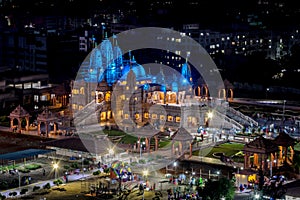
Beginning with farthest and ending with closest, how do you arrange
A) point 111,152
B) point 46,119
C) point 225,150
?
point 46,119, point 225,150, point 111,152

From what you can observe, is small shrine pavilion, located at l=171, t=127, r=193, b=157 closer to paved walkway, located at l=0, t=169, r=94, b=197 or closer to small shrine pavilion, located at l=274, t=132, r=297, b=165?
small shrine pavilion, located at l=274, t=132, r=297, b=165

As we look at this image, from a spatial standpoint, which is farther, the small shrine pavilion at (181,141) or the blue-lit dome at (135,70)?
the blue-lit dome at (135,70)

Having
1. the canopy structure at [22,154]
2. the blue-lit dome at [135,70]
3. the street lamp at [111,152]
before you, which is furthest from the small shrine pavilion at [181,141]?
the blue-lit dome at [135,70]

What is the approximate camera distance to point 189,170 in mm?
32094

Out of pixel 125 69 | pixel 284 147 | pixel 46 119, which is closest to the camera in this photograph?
pixel 284 147

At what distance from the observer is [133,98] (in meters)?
42.4

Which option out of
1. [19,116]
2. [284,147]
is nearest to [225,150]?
[284,147]

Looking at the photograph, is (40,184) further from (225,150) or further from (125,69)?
(125,69)

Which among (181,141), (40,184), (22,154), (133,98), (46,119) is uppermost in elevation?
(133,98)

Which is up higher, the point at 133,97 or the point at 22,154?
the point at 133,97

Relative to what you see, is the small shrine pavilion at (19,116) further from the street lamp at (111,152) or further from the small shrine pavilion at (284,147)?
the small shrine pavilion at (284,147)

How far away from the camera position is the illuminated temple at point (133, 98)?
41.0 metres

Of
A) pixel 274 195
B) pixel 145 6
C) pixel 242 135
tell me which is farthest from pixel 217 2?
pixel 274 195

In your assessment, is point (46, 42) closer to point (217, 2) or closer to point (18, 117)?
point (18, 117)
